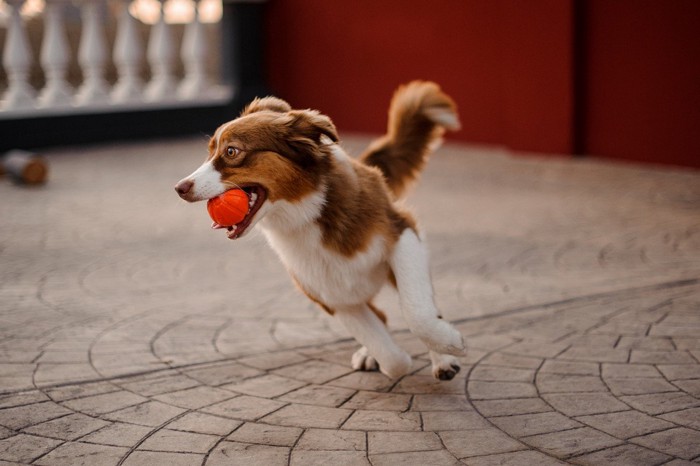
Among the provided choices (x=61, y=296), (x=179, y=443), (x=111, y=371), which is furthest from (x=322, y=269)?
(x=61, y=296)

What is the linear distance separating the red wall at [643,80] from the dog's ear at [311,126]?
5.77m

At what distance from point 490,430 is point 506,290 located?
6.26ft

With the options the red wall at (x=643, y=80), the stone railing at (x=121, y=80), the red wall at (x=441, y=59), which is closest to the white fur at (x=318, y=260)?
the red wall at (x=643, y=80)

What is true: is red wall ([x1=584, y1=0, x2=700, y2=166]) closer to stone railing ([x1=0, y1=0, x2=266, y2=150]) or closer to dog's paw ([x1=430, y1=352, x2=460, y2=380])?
stone railing ([x1=0, y1=0, x2=266, y2=150])

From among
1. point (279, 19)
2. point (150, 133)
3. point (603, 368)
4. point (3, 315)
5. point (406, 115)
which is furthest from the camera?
point (279, 19)

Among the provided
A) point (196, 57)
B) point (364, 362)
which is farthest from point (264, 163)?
point (196, 57)

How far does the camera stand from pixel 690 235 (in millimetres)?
6027

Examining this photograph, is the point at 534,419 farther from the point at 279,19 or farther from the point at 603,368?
the point at 279,19

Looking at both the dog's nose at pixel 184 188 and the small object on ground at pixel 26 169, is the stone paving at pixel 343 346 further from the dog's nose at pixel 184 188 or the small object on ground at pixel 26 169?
the small object on ground at pixel 26 169

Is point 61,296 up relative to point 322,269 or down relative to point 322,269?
down

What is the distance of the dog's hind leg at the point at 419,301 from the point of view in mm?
3322

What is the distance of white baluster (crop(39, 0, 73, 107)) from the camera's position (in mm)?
10711

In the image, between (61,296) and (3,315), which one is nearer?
(3,315)

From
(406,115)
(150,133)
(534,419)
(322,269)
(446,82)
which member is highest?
(406,115)
